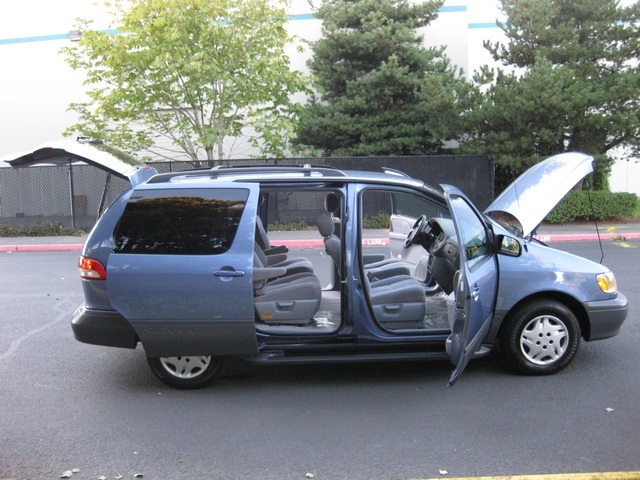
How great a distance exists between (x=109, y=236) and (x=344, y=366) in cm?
232

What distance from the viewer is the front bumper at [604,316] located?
211 inches

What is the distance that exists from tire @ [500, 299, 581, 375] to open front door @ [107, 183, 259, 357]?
82.6 inches

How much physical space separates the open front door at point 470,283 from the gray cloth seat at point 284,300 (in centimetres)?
126

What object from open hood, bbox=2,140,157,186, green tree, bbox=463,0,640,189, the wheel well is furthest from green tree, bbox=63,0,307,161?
the wheel well

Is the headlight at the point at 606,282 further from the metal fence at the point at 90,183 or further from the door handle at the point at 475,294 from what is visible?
the metal fence at the point at 90,183

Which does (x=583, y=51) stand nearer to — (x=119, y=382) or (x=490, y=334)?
(x=490, y=334)

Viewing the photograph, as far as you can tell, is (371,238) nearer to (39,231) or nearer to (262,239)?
(39,231)

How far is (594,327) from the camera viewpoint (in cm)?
538

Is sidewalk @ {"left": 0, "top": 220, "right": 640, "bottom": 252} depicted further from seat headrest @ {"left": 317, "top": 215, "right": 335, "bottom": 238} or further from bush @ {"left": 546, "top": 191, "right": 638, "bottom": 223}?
seat headrest @ {"left": 317, "top": 215, "right": 335, "bottom": 238}

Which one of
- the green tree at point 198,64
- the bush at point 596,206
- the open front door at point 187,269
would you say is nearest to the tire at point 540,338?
the open front door at point 187,269

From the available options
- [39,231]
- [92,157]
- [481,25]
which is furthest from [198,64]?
[481,25]

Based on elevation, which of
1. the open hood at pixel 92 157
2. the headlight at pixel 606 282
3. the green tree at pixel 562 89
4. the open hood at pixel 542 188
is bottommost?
the headlight at pixel 606 282

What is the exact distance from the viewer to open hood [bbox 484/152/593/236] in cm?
532

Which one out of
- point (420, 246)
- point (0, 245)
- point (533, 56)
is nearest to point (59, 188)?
point (0, 245)
